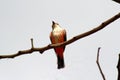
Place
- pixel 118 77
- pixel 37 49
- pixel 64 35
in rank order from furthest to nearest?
pixel 64 35 → pixel 37 49 → pixel 118 77

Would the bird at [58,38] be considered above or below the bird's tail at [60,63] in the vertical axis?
above

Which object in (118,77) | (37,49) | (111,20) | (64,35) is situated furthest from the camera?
(64,35)

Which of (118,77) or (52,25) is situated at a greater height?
(118,77)

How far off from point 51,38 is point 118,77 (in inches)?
393

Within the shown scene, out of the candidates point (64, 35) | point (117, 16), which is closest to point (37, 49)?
point (117, 16)

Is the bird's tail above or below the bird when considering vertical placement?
below

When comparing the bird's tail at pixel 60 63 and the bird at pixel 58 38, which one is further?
the bird at pixel 58 38

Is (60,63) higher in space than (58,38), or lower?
lower

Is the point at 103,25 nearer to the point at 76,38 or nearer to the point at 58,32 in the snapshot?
the point at 76,38

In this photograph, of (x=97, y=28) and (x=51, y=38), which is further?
(x=51, y=38)

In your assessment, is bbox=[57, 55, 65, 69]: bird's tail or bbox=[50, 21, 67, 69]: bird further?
bbox=[50, 21, 67, 69]: bird

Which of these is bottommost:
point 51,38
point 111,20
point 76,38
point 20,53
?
point 51,38

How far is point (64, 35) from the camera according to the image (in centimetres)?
1178

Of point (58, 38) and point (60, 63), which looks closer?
point (60, 63)
